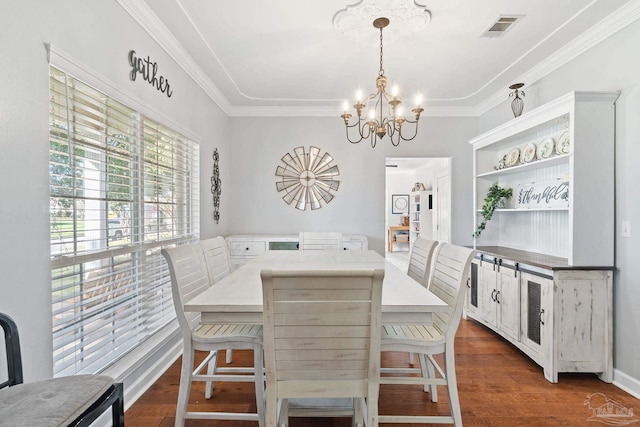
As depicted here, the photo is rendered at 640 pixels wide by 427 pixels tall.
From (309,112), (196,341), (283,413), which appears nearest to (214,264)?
(196,341)

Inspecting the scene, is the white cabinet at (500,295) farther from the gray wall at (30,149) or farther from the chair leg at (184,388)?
the gray wall at (30,149)

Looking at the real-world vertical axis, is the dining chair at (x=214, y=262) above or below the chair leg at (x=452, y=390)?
above

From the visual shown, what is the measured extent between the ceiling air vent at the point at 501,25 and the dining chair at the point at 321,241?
7.02ft

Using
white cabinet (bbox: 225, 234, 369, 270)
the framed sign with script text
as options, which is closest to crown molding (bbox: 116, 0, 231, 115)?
white cabinet (bbox: 225, 234, 369, 270)

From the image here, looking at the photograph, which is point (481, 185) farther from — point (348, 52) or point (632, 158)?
point (348, 52)

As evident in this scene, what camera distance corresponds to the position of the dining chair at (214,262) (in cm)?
210

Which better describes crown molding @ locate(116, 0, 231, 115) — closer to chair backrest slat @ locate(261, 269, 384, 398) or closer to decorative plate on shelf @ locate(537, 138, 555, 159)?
chair backrest slat @ locate(261, 269, 384, 398)

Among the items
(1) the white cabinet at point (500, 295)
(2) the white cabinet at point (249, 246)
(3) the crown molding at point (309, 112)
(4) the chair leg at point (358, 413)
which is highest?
(3) the crown molding at point (309, 112)

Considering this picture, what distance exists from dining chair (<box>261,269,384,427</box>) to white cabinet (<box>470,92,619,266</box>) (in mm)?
1968

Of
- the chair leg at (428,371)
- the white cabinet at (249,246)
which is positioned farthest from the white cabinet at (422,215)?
the chair leg at (428,371)

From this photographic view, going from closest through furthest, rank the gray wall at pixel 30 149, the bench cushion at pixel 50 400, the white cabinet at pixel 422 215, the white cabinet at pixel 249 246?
the bench cushion at pixel 50 400, the gray wall at pixel 30 149, the white cabinet at pixel 249 246, the white cabinet at pixel 422 215

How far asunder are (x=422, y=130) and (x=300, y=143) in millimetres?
1676

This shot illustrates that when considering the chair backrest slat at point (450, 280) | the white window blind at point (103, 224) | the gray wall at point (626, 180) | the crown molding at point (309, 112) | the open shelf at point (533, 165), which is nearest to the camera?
the white window blind at point (103, 224)

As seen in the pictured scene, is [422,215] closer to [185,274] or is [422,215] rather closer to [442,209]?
[442,209]
